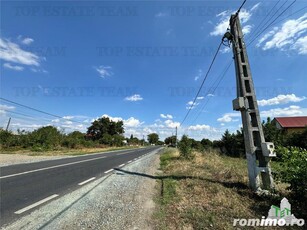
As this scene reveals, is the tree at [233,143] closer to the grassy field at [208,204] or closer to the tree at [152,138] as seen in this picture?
the grassy field at [208,204]

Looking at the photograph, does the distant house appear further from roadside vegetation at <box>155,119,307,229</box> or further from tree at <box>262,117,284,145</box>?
roadside vegetation at <box>155,119,307,229</box>

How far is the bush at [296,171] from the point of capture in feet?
17.1

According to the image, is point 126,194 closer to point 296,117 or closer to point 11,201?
point 11,201

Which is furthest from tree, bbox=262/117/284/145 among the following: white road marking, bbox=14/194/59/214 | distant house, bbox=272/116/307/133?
white road marking, bbox=14/194/59/214

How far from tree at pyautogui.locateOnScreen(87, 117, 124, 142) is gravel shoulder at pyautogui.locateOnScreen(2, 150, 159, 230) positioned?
77943 millimetres

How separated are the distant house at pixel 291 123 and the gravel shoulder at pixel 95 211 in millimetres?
44582

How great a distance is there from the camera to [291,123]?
44688 mm

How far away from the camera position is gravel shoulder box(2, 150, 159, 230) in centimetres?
425

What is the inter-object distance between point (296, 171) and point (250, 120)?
228 cm

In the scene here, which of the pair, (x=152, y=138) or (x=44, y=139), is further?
(x=152, y=138)

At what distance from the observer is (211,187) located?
7148 mm

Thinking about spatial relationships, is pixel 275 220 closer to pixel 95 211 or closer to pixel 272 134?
pixel 95 211

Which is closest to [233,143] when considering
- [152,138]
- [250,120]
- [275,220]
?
[250,120]

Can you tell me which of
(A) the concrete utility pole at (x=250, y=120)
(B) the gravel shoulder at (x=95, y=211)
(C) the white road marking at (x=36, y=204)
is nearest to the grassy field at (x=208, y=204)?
(B) the gravel shoulder at (x=95, y=211)
